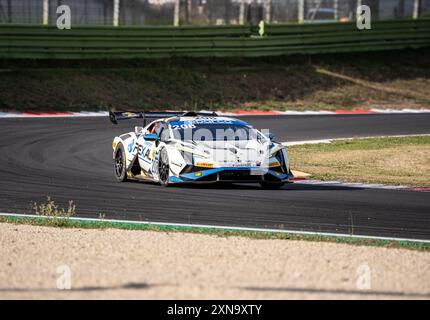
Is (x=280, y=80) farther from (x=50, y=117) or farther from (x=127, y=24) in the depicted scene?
(x=50, y=117)

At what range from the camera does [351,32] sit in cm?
3428

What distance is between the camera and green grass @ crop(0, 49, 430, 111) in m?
28.3

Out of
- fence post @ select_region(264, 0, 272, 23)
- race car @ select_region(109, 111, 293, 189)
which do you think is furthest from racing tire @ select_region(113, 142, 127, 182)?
fence post @ select_region(264, 0, 272, 23)

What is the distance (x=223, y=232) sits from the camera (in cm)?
1200

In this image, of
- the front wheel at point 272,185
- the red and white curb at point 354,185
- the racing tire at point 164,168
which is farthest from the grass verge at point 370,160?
the racing tire at point 164,168

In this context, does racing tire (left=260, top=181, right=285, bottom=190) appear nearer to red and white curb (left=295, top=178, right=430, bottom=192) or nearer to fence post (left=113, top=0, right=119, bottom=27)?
red and white curb (left=295, top=178, right=430, bottom=192)

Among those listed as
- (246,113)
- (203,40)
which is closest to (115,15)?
(203,40)

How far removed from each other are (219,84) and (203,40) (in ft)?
6.96

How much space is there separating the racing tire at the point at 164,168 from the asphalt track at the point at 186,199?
0.27m

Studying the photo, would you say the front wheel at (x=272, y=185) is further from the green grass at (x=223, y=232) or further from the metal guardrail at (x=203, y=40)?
the metal guardrail at (x=203, y=40)

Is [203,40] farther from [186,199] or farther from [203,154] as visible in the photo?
[186,199]

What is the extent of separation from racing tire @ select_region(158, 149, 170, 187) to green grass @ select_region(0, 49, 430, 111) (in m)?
11.7
